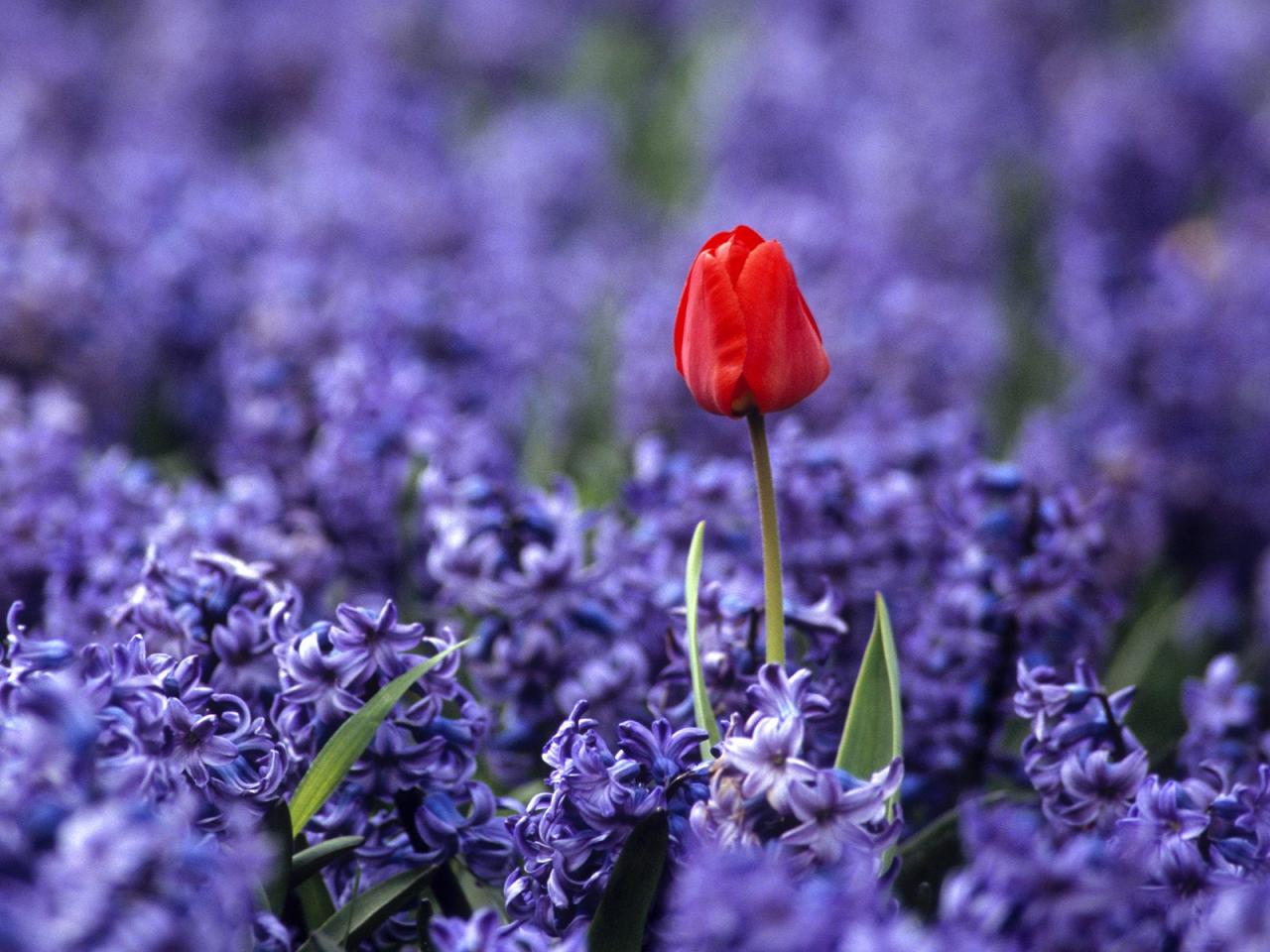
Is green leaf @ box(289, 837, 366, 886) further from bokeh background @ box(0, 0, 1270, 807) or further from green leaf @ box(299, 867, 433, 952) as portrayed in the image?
bokeh background @ box(0, 0, 1270, 807)

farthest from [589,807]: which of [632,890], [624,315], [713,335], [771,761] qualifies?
[624,315]

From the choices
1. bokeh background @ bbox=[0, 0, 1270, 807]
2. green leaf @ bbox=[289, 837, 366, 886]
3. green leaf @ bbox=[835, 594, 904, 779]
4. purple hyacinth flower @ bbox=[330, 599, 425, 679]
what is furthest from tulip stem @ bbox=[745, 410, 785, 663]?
green leaf @ bbox=[289, 837, 366, 886]

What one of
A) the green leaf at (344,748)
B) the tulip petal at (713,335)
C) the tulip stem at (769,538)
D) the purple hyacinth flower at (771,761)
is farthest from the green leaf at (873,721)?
the green leaf at (344,748)

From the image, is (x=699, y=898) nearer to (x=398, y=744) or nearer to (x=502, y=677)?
(x=398, y=744)

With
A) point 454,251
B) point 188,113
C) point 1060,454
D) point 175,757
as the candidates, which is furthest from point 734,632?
point 188,113

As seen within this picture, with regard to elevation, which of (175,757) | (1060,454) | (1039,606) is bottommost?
(1060,454)

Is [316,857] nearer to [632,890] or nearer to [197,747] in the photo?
[197,747]
